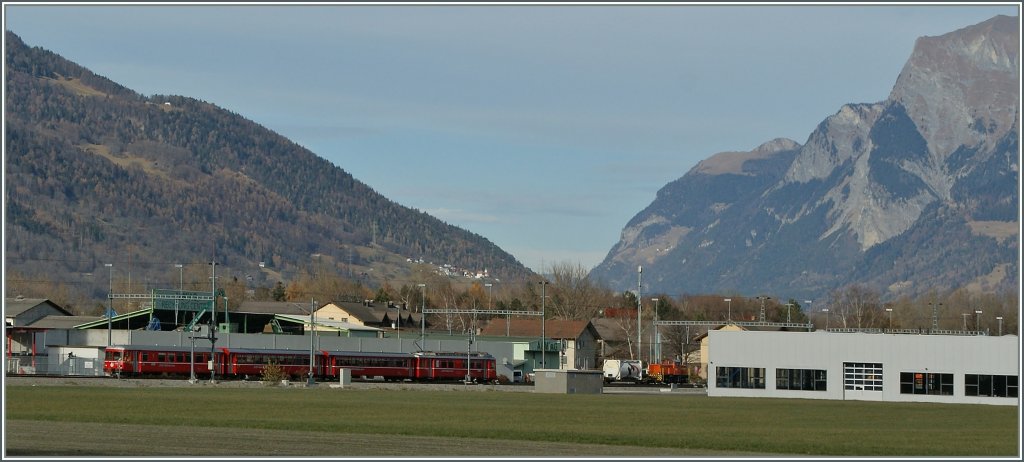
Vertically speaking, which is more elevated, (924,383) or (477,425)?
(477,425)

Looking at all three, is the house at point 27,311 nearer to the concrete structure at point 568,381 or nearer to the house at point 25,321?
the house at point 25,321

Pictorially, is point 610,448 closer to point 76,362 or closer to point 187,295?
point 76,362

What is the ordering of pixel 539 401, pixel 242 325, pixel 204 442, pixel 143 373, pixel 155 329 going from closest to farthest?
pixel 204 442 → pixel 539 401 → pixel 143 373 → pixel 155 329 → pixel 242 325

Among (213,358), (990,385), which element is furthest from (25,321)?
(990,385)

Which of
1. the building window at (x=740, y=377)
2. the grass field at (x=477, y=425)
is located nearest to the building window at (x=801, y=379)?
the building window at (x=740, y=377)

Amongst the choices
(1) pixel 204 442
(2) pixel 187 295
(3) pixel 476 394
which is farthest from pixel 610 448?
(2) pixel 187 295

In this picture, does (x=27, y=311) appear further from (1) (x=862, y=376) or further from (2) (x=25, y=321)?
(1) (x=862, y=376)
